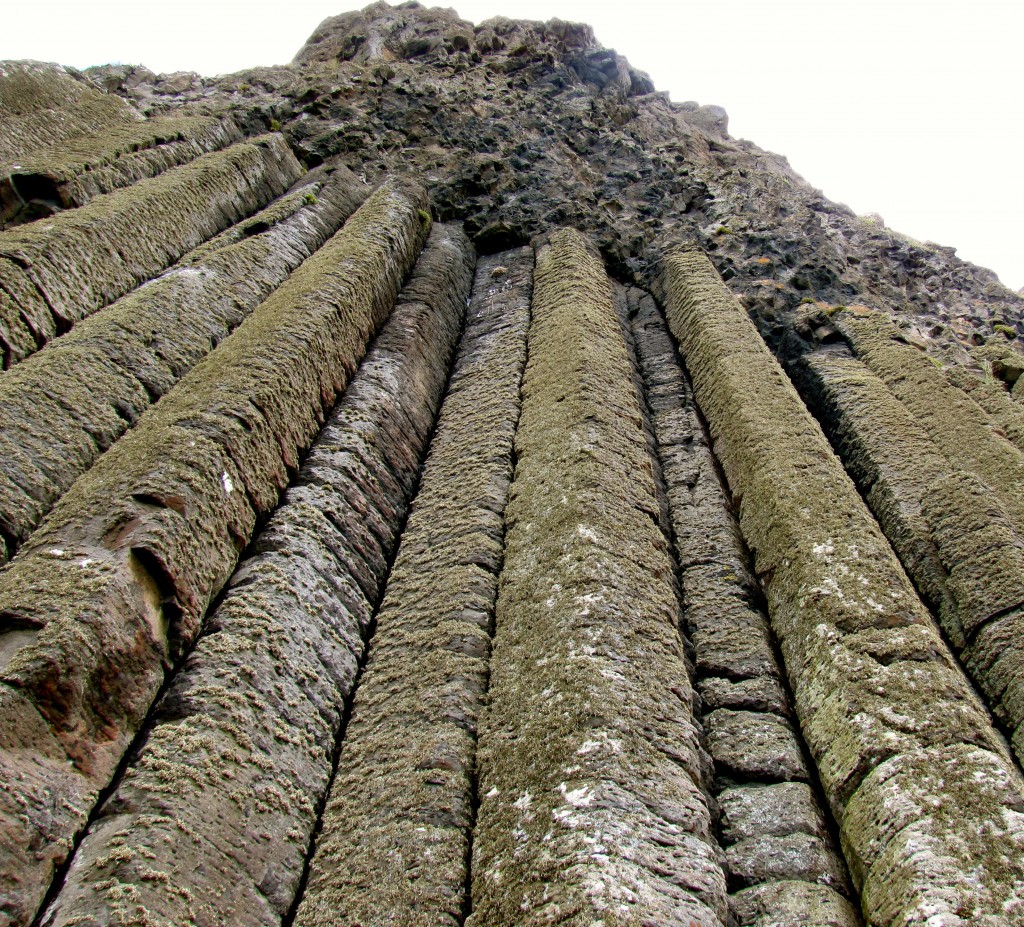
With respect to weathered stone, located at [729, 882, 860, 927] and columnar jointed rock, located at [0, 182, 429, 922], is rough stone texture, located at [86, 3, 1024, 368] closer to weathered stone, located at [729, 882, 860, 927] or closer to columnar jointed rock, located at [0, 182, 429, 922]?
columnar jointed rock, located at [0, 182, 429, 922]

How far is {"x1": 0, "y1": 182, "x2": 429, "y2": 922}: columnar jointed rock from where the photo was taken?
3.39 m

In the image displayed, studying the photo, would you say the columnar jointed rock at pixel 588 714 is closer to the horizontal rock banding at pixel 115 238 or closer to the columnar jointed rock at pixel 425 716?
the columnar jointed rock at pixel 425 716

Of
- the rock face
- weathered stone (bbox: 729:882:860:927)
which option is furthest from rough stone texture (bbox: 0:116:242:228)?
weathered stone (bbox: 729:882:860:927)

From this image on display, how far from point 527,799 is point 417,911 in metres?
0.71

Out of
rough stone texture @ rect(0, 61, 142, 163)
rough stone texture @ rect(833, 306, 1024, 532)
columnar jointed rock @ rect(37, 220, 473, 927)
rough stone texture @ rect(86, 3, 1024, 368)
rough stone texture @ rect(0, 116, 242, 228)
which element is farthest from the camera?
rough stone texture @ rect(86, 3, 1024, 368)

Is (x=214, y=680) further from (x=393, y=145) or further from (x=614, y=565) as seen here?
(x=393, y=145)

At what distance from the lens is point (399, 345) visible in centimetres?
827

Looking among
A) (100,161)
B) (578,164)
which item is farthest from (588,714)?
(578,164)

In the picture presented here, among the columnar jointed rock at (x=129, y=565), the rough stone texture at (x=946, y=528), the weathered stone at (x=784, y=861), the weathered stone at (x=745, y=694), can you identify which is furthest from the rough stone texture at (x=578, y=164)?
the weathered stone at (x=784, y=861)

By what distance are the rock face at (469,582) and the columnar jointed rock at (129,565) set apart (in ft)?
0.07

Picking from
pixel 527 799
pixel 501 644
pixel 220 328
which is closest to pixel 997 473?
pixel 501 644

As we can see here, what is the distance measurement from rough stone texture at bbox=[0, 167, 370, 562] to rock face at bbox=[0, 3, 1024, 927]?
0.03 meters

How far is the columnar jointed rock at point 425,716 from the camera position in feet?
12.0

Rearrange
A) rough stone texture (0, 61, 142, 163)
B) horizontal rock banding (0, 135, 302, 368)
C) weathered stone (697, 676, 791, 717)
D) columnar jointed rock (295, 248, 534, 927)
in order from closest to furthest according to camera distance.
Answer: columnar jointed rock (295, 248, 534, 927)
weathered stone (697, 676, 791, 717)
horizontal rock banding (0, 135, 302, 368)
rough stone texture (0, 61, 142, 163)
